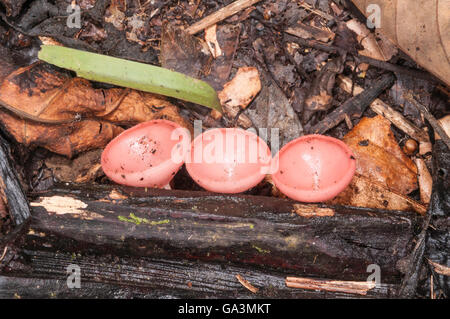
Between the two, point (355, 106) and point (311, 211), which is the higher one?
point (355, 106)

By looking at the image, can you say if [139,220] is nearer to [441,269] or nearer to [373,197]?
[373,197]

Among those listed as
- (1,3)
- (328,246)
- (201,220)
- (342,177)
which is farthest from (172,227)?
(1,3)

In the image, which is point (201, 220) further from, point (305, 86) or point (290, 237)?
point (305, 86)

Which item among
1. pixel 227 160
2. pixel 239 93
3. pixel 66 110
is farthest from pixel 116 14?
pixel 227 160

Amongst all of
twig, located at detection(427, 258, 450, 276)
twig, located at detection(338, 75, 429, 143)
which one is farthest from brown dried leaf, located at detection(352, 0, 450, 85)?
twig, located at detection(427, 258, 450, 276)

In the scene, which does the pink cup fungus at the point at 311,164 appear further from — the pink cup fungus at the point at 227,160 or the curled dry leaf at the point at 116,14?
the curled dry leaf at the point at 116,14

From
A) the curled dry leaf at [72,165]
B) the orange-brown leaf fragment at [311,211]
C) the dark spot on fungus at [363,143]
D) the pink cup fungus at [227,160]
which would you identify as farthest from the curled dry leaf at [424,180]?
the curled dry leaf at [72,165]
